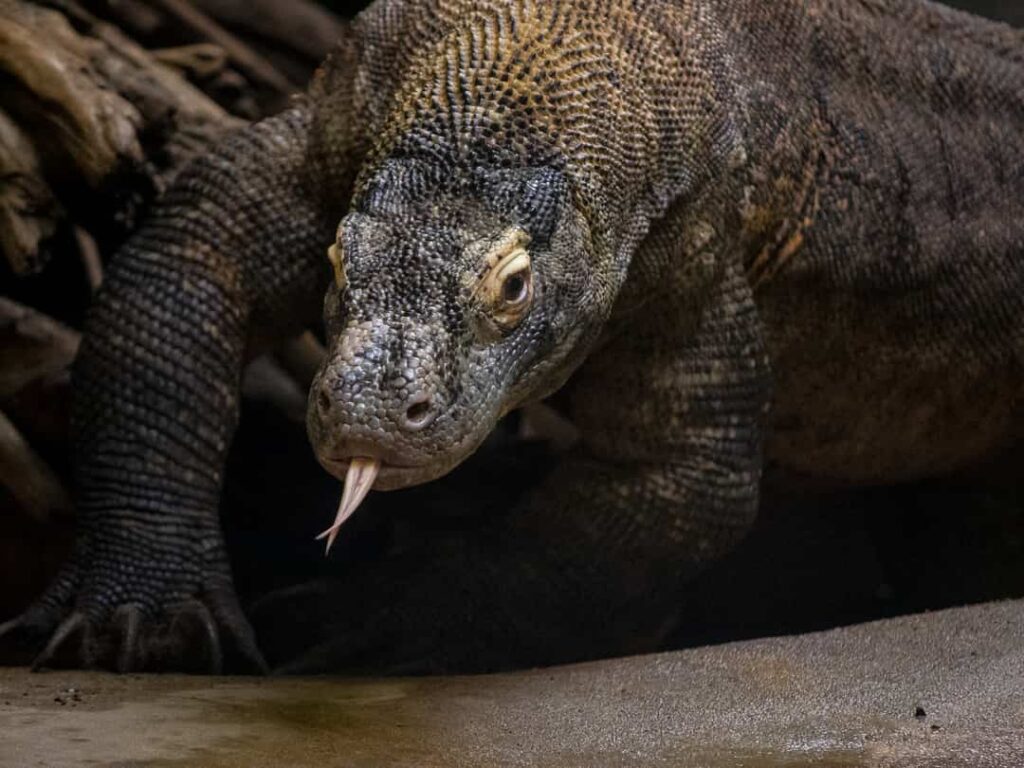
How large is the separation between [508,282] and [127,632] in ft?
4.54

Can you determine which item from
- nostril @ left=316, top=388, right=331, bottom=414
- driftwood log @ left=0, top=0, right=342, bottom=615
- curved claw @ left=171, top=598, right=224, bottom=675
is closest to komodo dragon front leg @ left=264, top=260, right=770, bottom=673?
curved claw @ left=171, top=598, right=224, bottom=675

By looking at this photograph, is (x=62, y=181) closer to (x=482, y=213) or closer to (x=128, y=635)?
(x=128, y=635)

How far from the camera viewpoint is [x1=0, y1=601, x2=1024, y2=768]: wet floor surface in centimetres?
258

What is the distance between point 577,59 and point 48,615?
1.97 meters

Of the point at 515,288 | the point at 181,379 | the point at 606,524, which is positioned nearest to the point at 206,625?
the point at 181,379

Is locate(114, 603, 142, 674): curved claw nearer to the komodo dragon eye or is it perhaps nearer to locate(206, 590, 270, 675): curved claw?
locate(206, 590, 270, 675): curved claw

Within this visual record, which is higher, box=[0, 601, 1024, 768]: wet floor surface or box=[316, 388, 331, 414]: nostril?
box=[316, 388, 331, 414]: nostril

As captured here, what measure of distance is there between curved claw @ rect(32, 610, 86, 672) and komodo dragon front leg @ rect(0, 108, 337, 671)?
26mm

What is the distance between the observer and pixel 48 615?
3.76 meters

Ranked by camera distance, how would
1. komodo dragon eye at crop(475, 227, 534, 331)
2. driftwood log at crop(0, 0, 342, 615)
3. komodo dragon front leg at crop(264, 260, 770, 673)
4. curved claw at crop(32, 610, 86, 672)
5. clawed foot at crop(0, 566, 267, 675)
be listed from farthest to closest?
driftwood log at crop(0, 0, 342, 615) → komodo dragon front leg at crop(264, 260, 770, 673) → clawed foot at crop(0, 566, 267, 675) → curved claw at crop(32, 610, 86, 672) → komodo dragon eye at crop(475, 227, 534, 331)

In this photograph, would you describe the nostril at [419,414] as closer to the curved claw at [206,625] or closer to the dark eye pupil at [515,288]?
the dark eye pupil at [515,288]

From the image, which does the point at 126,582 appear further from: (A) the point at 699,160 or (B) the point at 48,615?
(A) the point at 699,160

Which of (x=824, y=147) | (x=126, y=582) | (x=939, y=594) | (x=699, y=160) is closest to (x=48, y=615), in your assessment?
(x=126, y=582)

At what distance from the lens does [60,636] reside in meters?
3.60
